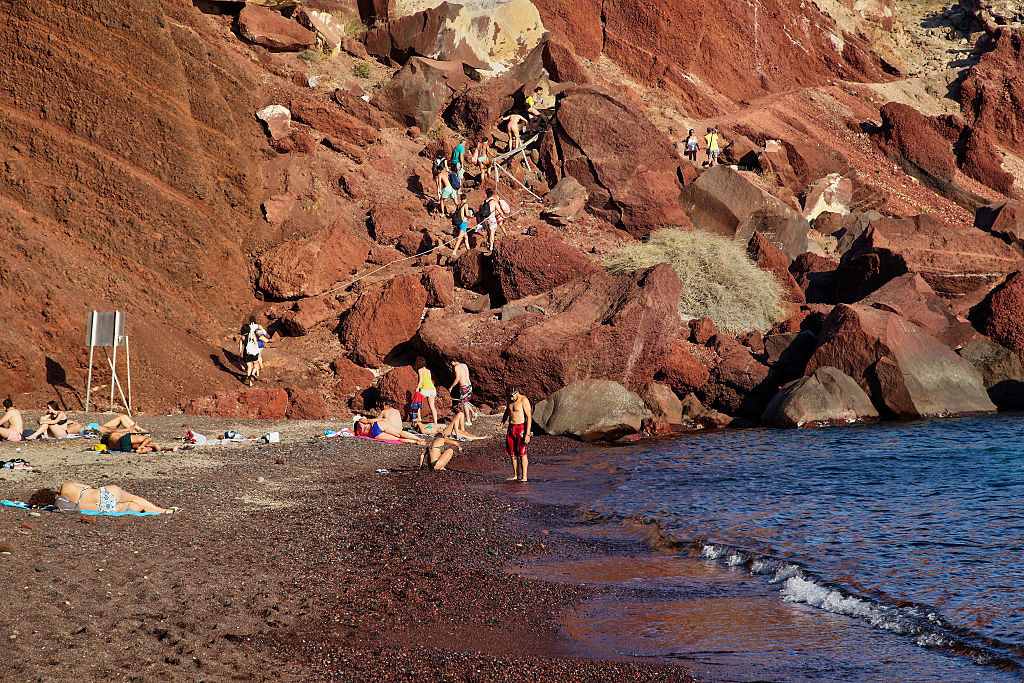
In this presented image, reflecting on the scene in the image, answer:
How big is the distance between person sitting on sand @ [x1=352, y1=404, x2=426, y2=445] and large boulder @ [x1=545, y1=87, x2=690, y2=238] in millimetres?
12927

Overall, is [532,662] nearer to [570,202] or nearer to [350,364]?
[350,364]

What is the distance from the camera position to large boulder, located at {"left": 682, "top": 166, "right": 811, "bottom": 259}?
24.7m

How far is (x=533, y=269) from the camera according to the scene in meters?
18.9

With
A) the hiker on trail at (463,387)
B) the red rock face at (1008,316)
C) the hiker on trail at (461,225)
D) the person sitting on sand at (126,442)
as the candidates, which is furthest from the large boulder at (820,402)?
the person sitting on sand at (126,442)

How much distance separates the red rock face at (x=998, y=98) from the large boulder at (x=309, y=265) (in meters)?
31.0

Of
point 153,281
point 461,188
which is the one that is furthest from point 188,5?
point 153,281

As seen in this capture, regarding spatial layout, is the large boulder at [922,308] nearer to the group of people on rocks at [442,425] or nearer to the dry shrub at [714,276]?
the dry shrub at [714,276]

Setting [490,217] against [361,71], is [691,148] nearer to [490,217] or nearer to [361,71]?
[490,217]

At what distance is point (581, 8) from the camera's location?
3488 cm

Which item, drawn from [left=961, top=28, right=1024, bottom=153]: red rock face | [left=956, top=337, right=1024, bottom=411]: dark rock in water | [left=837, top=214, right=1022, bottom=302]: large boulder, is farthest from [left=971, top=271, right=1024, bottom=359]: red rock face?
[left=961, top=28, right=1024, bottom=153]: red rock face

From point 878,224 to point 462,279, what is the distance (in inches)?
485

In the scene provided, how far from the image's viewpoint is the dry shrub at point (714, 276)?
20703 millimetres

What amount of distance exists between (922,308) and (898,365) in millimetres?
3365

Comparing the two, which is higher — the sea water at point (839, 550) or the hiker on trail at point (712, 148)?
the hiker on trail at point (712, 148)
